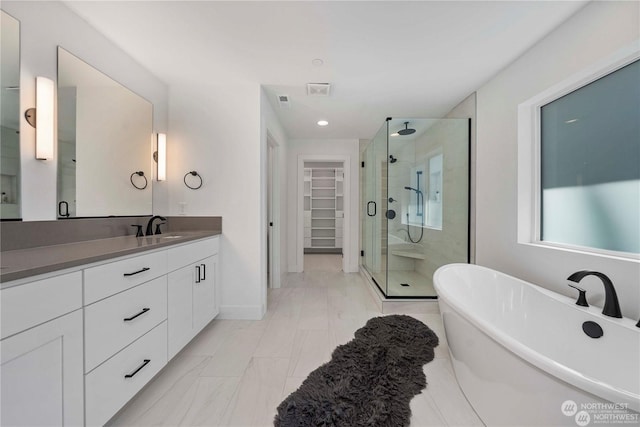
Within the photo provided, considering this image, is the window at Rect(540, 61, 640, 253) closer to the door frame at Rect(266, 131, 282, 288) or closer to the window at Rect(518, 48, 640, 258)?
the window at Rect(518, 48, 640, 258)

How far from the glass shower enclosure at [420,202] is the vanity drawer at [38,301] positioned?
2.50 metres

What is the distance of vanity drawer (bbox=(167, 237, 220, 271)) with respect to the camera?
1.65 m

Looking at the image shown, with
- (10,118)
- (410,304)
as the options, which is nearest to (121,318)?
(10,118)

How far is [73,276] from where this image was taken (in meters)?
0.98

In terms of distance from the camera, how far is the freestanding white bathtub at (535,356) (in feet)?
2.61

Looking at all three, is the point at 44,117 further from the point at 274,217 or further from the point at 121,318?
the point at 274,217

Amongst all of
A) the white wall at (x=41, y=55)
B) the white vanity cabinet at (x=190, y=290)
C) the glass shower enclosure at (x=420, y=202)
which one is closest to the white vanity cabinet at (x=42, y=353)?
the white vanity cabinet at (x=190, y=290)

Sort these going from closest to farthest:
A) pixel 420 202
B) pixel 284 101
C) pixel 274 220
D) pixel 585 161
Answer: pixel 585 161
pixel 284 101
pixel 420 202
pixel 274 220

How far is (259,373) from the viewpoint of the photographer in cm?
162

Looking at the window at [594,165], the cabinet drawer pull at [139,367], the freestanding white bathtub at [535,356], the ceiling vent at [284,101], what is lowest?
the cabinet drawer pull at [139,367]

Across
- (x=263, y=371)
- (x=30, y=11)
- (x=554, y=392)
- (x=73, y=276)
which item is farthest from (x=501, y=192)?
(x=30, y=11)

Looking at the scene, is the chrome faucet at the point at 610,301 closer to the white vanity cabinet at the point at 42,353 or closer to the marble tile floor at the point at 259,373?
the marble tile floor at the point at 259,373

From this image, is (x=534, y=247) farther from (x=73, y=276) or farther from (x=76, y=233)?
(x=76, y=233)

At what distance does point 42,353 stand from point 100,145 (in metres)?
1.48
